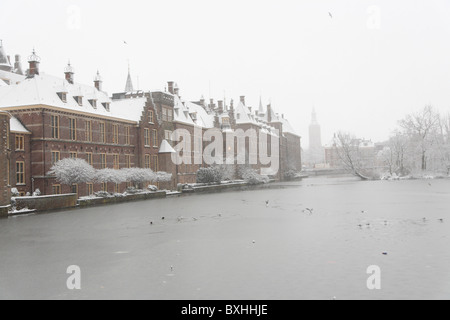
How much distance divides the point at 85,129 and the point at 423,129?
69.5 m

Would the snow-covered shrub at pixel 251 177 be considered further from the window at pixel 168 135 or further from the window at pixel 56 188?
the window at pixel 56 188

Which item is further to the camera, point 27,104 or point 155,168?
point 155,168

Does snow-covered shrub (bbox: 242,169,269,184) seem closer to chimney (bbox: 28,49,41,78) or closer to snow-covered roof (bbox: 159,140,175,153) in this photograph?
snow-covered roof (bbox: 159,140,175,153)

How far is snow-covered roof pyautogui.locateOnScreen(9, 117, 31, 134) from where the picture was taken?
124ft

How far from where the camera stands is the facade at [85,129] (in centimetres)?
3947

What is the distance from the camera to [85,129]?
147ft

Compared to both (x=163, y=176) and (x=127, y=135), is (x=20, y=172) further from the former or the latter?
(x=163, y=176)

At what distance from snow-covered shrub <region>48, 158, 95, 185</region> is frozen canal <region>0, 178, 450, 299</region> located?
13.0m

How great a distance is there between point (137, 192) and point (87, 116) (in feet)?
31.5

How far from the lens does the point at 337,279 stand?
459 inches

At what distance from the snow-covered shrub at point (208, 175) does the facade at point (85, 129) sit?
1.40m

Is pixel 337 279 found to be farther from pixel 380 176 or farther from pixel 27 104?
pixel 380 176

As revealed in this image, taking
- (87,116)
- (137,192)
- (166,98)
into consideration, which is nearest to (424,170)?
(166,98)
